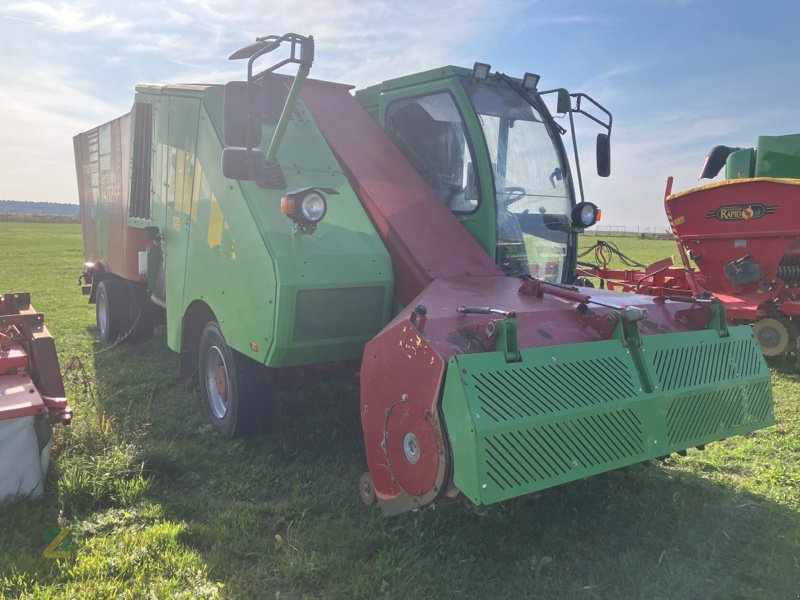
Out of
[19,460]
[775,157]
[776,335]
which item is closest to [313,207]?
[19,460]

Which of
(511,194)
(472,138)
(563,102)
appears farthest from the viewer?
(563,102)

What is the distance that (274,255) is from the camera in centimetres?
339

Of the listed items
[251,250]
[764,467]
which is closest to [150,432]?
[251,250]

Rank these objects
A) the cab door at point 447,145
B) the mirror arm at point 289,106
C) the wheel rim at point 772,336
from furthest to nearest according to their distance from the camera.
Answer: the wheel rim at point 772,336, the cab door at point 447,145, the mirror arm at point 289,106

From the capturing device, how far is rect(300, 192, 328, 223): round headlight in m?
3.41

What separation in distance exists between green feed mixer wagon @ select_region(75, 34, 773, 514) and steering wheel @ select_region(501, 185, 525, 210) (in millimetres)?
16

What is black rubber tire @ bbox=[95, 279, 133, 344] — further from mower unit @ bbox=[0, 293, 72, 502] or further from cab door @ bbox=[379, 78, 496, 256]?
cab door @ bbox=[379, 78, 496, 256]

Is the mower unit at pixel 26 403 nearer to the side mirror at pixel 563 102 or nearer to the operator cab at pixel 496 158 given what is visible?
the operator cab at pixel 496 158

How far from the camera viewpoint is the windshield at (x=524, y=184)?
13.6ft

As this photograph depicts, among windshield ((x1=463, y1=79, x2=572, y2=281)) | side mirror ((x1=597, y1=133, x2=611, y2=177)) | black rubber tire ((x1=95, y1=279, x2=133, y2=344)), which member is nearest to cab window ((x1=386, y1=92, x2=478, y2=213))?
windshield ((x1=463, y1=79, x2=572, y2=281))

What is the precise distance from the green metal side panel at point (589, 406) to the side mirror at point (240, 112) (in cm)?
182

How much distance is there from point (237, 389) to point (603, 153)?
3046mm

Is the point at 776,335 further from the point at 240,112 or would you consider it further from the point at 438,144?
the point at 240,112

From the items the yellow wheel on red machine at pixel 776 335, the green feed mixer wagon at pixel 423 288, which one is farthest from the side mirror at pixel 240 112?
→ the yellow wheel on red machine at pixel 776 335
